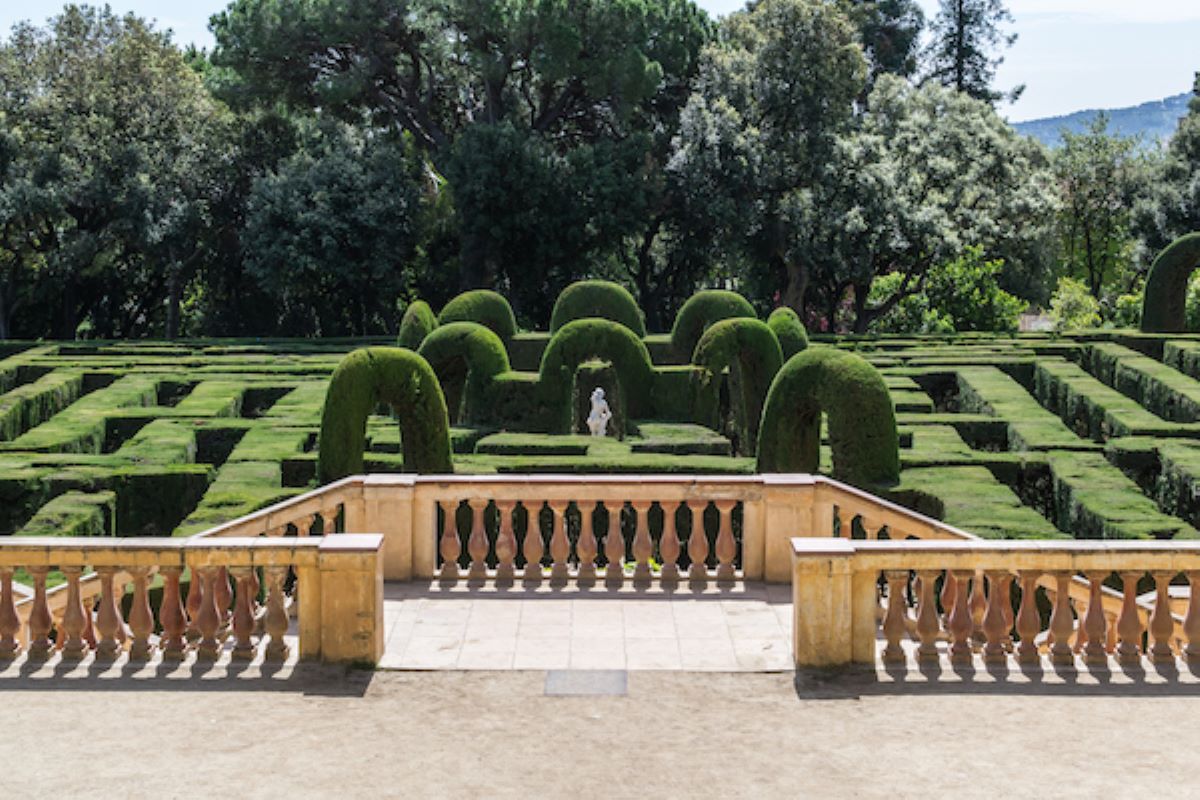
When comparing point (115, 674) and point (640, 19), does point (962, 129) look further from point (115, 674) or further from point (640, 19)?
point (115, 674)

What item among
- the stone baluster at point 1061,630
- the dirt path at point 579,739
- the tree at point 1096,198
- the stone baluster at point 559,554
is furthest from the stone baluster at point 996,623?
the tree at point 1096,198

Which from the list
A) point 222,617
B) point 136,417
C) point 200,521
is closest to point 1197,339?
point 136,417

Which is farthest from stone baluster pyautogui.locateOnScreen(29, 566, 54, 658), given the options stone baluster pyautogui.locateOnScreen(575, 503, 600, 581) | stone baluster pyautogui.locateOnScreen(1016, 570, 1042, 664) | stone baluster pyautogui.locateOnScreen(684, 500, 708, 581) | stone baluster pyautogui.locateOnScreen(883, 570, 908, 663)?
stone baluster pyautogui.locateOnScreen(1016, 570, 1042, 664)

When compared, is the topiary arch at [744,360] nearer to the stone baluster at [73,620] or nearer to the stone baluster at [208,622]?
the stone baluster at [208,622]

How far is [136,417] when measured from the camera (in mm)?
23812

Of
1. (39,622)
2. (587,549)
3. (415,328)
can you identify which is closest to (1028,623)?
(587,549)

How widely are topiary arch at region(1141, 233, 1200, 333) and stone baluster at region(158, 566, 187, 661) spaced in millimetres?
29113

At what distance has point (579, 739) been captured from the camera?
8.87m

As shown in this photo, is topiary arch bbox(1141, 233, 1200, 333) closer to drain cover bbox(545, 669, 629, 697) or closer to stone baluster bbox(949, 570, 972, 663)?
stone baluster bbox(949, 570, 972, 663)

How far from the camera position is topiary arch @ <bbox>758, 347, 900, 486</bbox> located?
16812mm

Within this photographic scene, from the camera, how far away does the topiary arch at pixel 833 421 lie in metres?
16.8

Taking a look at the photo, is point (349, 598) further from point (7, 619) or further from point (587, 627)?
point (7, 619)

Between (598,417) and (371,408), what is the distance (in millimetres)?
8547

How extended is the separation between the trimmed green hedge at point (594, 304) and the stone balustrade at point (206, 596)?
808 inches
